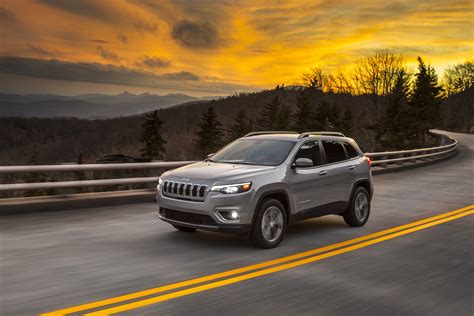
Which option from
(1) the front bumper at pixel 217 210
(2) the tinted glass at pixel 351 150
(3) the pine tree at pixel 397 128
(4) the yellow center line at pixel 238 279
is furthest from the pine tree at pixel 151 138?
(1) the front bumper at pixel 217 210

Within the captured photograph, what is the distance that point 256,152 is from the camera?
8992 mm

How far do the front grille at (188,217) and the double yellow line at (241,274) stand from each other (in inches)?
41.8

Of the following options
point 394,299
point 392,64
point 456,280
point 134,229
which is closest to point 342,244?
point 456,280

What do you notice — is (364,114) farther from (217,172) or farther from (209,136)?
(217,172)

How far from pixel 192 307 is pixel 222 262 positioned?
1.90 meters

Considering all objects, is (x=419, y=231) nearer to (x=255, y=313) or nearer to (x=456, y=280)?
(x=456, y=280)

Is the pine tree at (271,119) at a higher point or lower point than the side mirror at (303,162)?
higher

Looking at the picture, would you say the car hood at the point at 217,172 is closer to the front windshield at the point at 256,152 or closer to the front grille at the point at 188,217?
the front windshield at the point at 256,152

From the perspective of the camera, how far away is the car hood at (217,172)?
25.5ft

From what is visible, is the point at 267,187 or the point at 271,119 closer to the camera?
the point at 267,187

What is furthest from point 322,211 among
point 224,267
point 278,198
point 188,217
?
point 224,267

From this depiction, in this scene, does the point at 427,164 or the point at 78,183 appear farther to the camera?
the point at 427,164

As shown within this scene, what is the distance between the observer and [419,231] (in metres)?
9.94

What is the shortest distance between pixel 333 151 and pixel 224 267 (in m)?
3.79
